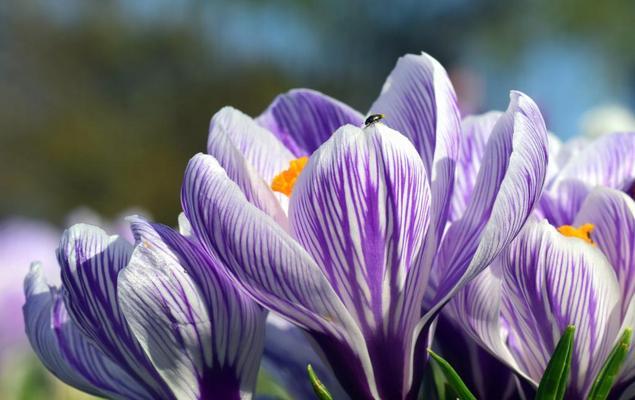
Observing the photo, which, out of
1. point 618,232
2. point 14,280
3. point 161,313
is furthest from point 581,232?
point 14,280

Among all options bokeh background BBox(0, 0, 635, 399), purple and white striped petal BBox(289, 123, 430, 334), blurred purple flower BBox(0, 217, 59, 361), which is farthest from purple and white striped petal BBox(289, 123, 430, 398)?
bokeh background BBox(0, 0, 635, 399)

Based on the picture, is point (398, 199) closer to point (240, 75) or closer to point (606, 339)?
point (606, 339)

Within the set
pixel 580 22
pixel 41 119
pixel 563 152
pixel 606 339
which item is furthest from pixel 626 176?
pixel 41 119

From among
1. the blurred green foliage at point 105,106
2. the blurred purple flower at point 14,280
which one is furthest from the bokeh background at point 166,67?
the blurred purple flower at point 14,280

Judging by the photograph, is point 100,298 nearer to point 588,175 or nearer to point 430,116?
point 430,116

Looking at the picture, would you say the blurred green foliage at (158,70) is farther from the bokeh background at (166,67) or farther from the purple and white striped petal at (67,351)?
the purple and white striped petal at (67,351)

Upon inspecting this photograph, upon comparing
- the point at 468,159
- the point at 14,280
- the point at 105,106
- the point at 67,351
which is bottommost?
the point at 105,106
